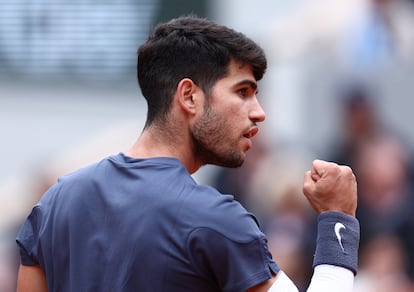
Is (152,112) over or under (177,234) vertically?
over

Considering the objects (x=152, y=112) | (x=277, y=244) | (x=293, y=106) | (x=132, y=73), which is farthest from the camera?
(x=132, y=73)

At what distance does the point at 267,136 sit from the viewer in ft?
28.8

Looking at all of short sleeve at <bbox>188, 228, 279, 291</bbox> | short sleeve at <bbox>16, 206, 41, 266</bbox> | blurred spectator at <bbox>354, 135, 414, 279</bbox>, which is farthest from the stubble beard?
blurred spectator at <bbox>354, 135, 414, 279</bbox>

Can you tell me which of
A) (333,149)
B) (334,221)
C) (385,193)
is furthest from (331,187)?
(333,149)

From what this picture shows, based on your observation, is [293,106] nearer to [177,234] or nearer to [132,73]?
[132,73]

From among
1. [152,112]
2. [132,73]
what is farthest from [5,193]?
[152,112]

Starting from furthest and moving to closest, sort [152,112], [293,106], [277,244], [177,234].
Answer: [293,106]
[277,244]
[152,112]
[177,234]

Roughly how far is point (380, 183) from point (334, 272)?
13.6ft

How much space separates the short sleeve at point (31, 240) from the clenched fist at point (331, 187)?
0.79 metres

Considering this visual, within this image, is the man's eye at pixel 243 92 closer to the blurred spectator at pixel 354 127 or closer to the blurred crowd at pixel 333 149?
the blurred crowd at pixel 333 149

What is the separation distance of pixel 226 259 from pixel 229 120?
44cm

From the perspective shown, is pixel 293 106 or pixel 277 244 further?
pixel 293 106

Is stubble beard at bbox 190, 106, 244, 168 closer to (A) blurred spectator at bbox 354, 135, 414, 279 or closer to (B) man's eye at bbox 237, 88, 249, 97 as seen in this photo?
(B) man's eye at bbox 237, 88, 249, 97

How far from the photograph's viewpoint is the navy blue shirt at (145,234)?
3.17 meters
